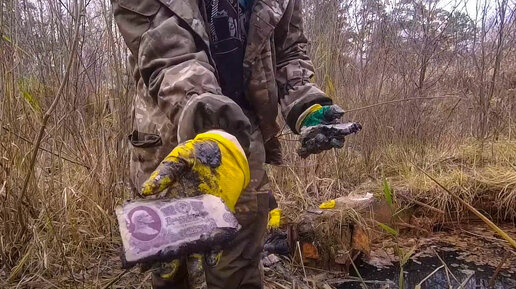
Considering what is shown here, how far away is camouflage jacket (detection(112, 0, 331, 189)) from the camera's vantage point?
104cm

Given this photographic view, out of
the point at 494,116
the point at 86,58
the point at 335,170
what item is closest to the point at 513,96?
the point at 494,116

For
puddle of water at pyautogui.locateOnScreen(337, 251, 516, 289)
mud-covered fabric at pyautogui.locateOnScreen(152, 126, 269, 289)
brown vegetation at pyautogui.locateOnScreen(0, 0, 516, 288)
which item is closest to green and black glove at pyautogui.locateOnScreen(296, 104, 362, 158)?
mud-covered fabric at pyautogui.locateOnScreen(152, 126, 269, 289)

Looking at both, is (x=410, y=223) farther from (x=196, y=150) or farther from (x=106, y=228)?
(x=196, y=150)

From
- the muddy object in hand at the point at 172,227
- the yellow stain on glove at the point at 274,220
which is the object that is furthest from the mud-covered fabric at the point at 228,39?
the yellow stain on glove at the point at 274,220

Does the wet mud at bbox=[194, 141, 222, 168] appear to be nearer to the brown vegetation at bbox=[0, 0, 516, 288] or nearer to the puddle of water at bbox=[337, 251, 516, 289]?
Answer: the brown vegetation at bbox=[0, 0, 516, 288]

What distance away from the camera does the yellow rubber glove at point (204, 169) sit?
32.3 inches

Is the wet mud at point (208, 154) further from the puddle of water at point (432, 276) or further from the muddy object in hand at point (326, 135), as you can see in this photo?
the puddle of water at point (432, 276)

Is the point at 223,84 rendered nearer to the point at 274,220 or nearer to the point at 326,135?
the point at 326,135

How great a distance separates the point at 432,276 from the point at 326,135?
1570 mm

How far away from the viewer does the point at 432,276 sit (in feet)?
8.79

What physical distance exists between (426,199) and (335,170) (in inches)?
27.0

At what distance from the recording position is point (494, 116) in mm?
4410

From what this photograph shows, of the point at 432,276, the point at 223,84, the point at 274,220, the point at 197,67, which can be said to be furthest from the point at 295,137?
the point at 197,67

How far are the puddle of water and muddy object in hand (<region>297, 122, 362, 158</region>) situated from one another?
1.20 metres
